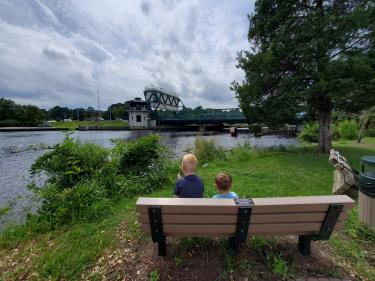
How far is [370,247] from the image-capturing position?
9.76ft

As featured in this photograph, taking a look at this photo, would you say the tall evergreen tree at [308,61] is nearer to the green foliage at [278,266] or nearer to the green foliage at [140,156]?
the green foliage at [140,156]

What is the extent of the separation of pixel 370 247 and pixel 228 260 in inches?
77.3

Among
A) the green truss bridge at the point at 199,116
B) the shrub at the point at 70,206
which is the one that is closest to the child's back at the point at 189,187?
the shrub at the point at 70,206

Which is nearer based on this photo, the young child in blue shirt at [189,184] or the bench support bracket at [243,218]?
the bench support bracket at [243,218]

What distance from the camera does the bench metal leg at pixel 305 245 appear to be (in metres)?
2.48

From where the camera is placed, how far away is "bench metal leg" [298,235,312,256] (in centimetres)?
248

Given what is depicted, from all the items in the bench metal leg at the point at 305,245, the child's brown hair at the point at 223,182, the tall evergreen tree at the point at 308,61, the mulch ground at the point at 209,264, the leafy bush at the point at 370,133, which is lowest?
the leafy bush at the point at 370,133

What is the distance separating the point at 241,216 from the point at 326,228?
0.90 metres

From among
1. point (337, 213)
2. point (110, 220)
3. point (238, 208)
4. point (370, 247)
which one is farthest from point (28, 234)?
point (370, 247)

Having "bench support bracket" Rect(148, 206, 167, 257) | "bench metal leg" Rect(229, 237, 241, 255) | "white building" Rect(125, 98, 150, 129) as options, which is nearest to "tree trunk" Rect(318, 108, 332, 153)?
"bench metal leg" Rect(229, 237, 241, 255)

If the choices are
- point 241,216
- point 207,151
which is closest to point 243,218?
point 241,216

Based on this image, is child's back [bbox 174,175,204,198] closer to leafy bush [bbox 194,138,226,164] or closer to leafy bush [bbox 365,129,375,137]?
leafy bush [bbox 194,138,226,164]

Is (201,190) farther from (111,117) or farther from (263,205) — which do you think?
(111,117)

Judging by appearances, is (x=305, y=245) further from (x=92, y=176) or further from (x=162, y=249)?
(x=92, y=176)
